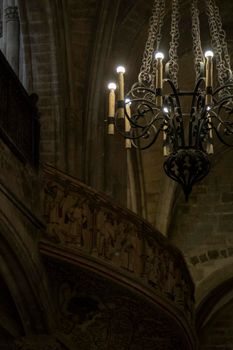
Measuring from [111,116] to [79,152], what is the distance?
15.9 feet

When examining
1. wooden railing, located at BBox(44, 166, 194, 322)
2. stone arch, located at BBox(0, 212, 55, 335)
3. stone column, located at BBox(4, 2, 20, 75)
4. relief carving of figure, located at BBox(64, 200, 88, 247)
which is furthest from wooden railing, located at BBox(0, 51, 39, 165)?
stone column, located at BBox(4, 2, 20, 75)

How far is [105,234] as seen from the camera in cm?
1502

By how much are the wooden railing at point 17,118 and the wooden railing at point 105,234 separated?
39 cm

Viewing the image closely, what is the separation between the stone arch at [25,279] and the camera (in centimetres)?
1362

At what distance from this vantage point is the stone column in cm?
1895

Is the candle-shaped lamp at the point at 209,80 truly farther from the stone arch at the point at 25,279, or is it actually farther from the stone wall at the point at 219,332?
the stone wall at the point at 219,332

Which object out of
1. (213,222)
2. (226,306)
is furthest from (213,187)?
(226,306)

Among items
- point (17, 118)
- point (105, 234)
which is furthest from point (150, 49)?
point (105, 234)

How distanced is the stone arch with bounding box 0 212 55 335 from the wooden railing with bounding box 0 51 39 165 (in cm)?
98

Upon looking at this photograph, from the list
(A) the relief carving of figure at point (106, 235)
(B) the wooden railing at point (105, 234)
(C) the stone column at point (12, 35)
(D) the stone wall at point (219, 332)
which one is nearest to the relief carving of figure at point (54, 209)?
(B) the wooden railing at point (105, 234)

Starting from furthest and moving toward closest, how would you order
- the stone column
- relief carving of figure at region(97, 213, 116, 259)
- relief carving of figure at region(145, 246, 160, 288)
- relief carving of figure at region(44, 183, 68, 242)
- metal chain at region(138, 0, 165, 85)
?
the stone column
relief carving of figure at region(145, 246, 160, 288)
relief carving of figure at region(97, 213, 116, 259)
relief carving of figure at region(44, 183, 68, 242)
metal chain at region(138, 0, 165, 85)

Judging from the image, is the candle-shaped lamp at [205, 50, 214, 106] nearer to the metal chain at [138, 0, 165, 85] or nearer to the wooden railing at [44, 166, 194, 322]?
the metal chain at [138, 0, 165, 85]

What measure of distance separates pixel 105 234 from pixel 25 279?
4.55ft

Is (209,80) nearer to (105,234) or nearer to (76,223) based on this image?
(76,223)
